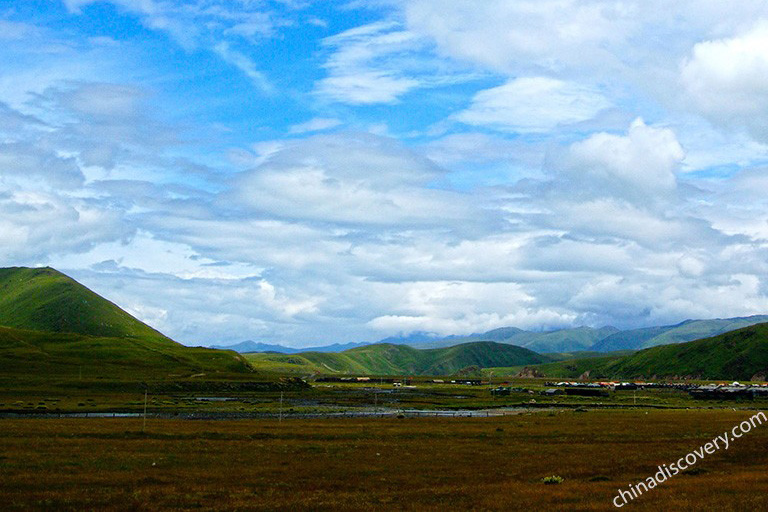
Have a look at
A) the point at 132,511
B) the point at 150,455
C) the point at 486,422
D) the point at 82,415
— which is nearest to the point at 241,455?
the point at 150,455

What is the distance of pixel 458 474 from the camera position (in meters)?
46.5

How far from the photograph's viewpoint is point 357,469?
47.9m

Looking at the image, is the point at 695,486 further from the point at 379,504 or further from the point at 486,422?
the point at 486,422

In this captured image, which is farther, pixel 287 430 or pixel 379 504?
pixel 287 430

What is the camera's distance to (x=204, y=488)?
127ft

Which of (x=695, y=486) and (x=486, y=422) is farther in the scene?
(x=486, y=422)

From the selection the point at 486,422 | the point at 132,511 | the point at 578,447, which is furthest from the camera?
the point at 486,422

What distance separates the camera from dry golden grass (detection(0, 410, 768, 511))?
114 feet

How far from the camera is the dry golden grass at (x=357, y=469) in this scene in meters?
34.6

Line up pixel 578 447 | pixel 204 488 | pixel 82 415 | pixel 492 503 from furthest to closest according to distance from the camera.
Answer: pixel 82 415 → pixel 578 447 → pixel 204 488 → pixel 492 503

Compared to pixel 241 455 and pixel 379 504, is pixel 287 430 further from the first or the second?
pixel 379 504

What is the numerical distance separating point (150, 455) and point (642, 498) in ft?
121

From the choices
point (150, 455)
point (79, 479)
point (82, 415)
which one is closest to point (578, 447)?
point (150, 455)

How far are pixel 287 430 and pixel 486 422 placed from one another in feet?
113
